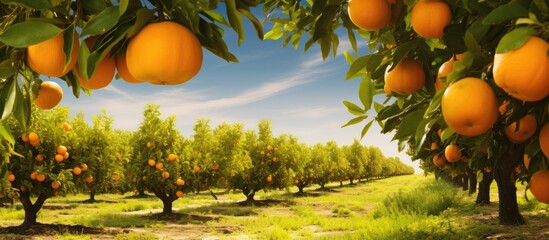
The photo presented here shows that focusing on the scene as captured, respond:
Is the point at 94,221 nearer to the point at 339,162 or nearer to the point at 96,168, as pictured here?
the point at 96,168

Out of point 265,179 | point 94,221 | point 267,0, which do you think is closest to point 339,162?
point 265,179

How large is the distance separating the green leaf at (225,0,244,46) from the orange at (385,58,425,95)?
832 mm

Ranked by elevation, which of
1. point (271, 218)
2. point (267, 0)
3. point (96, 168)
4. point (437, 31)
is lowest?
point (271, 218)

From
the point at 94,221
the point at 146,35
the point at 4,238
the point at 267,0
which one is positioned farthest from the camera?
the point at 94,221

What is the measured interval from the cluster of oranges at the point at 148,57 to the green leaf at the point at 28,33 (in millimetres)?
66

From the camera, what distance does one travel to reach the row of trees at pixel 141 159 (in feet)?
34.3

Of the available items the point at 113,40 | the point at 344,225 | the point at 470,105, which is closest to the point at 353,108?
the point at 470,105

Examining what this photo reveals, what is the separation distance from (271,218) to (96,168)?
18.9 feet

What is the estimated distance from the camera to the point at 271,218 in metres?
14.5

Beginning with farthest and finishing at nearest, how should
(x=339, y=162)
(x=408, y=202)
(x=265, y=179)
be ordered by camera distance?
(x=339, y=162), (x=265, y=179), (x=408, y=202)

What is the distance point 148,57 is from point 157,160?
14684 millimetres

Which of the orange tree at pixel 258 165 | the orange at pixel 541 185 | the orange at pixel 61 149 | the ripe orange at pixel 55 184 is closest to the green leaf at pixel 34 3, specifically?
the orange at pixel 541 185

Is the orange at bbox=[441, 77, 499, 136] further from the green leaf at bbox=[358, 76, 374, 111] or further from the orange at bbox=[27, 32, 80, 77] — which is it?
the orange at bbox=[27, 32, 80, 77]

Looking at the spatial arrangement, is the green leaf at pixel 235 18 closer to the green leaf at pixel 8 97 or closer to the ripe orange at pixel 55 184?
the green leaf at pixel 8 97
